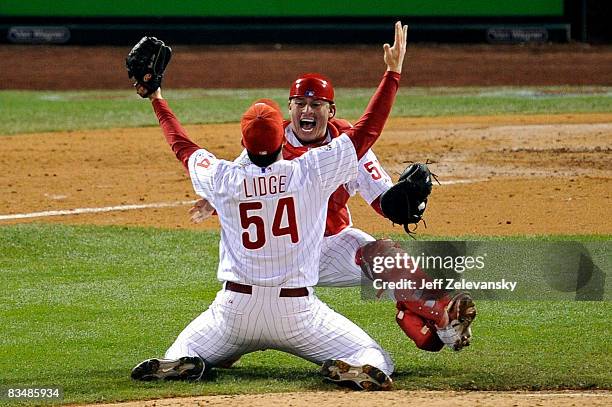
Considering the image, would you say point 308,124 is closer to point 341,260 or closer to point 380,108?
point 341,260

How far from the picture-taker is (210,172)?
527 centimetres

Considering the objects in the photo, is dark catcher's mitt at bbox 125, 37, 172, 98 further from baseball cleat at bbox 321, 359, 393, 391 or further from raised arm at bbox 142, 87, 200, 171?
baseball cleat at bbox 321, 359, 393, 391

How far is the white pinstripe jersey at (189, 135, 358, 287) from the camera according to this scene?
5117 millimetres

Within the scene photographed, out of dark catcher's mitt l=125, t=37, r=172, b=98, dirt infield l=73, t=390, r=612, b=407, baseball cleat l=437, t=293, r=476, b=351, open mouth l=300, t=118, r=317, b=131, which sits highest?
dark catcher's mitt l=125, t=37, r=172, b=98

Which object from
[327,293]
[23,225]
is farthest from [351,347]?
[23,225]

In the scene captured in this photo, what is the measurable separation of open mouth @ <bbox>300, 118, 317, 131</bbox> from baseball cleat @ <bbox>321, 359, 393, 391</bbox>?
4.47 feet

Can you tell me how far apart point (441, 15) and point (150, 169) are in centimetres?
1123

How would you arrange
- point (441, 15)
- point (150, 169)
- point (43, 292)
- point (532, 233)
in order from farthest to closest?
1. point (441, 15)
2. point (150, 169)
3. point (532, 233)
4. point (43, 292)

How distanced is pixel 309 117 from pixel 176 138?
0.83 metres

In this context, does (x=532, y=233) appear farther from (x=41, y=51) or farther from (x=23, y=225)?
(x=41, y=51)

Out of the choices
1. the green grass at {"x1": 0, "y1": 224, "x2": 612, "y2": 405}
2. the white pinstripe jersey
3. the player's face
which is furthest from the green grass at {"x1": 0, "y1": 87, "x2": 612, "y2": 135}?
the white pinstripe jersey

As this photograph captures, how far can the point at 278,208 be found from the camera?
16.8ft

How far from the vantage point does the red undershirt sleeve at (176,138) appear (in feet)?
18.0

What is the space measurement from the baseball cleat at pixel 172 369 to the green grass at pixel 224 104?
32.0ft
